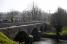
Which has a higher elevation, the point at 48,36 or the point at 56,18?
the point at 56,18

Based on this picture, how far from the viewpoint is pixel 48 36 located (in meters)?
65.8

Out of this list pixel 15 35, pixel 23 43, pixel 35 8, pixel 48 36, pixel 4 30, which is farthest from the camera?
pixel 35 8

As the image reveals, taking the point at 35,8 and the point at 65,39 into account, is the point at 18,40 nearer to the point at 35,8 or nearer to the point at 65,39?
the point at 65,39

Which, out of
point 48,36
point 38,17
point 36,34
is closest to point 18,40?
point 36,34

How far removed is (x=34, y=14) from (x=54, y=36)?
1713 inches

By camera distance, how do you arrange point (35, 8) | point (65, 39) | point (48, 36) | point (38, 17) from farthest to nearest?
point (38, 17)
point (35, 8)
point (48, 36)
point (65, 39)

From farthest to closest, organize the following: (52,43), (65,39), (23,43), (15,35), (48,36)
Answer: (48,36) < (65,39) < (52,43) < (23,43) < (15,35)

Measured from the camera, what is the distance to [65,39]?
61.6m

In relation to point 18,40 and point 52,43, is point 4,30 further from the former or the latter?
point 52,43

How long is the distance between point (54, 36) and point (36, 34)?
551 centimetres

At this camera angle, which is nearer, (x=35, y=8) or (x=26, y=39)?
(x=26, y=39)

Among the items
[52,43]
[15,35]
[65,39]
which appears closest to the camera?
[15,35]

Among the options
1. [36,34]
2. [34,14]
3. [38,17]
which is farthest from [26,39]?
[38,17]

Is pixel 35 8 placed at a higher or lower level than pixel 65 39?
higher
